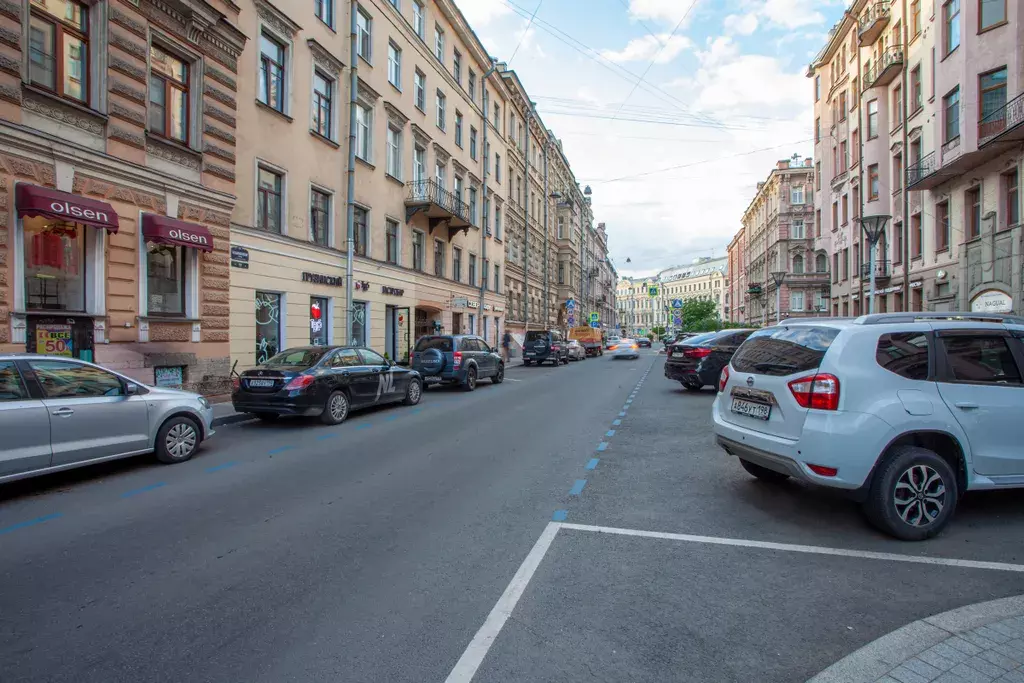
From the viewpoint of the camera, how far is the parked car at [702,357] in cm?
1485

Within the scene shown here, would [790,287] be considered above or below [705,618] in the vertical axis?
above

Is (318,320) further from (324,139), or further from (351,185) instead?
(324,139)

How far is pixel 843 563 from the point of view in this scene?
400 cm

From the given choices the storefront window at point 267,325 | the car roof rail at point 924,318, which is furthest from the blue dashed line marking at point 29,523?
the storefront window at point 267,325

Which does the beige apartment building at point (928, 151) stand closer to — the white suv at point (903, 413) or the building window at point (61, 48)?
the white suv at point (903, 413)

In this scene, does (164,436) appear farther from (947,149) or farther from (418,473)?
(947,149)

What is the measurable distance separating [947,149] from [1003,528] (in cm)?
2173

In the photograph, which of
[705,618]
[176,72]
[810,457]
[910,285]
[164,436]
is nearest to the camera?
[705,618]

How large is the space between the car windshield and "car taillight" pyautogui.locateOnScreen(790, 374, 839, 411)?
8152 mm

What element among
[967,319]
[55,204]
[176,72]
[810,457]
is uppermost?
[176,72]

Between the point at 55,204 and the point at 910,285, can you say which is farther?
the point at 910,285

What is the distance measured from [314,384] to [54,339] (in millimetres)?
4556

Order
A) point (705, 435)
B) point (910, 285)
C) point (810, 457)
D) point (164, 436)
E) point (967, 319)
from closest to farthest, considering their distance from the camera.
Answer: point (810, 457) < point (967, 319) < point (164, 436) < point (705, 435) < point (910, 285)

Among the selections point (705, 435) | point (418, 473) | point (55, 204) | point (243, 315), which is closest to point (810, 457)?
point (418, 473)
